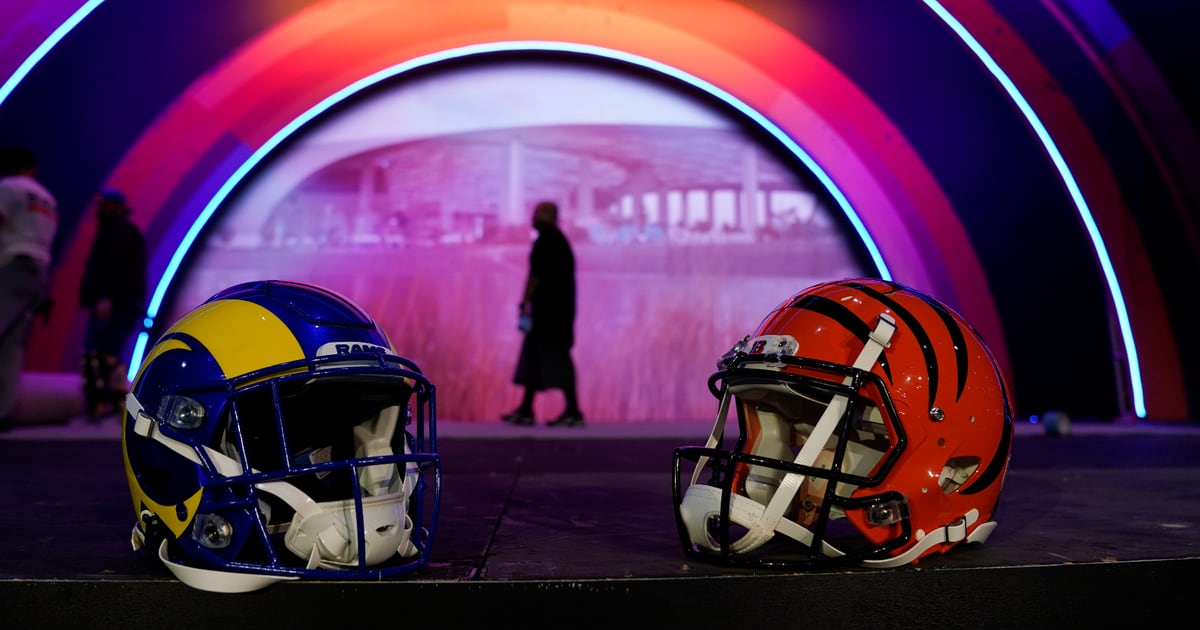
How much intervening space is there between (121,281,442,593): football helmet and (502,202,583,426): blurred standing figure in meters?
5.10

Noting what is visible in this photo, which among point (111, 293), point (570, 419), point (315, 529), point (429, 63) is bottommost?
point (570, 419)

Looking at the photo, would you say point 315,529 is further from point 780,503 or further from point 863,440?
point 863,440

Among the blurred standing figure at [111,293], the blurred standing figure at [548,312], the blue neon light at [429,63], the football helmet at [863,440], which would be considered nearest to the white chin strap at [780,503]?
Answer: the football helmet at [863,440]

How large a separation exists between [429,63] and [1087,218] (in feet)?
Answer: 18.7

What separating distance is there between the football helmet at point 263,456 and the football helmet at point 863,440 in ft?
2.08

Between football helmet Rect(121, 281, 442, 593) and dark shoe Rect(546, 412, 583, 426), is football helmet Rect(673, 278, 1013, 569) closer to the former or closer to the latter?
football helmet Rect(121, 281, 442, 593)

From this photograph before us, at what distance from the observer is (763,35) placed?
7430mm

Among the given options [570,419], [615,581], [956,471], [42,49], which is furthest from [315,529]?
[42,49]

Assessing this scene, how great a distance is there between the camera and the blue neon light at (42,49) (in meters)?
6.32

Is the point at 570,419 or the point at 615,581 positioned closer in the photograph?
the point at 615,581

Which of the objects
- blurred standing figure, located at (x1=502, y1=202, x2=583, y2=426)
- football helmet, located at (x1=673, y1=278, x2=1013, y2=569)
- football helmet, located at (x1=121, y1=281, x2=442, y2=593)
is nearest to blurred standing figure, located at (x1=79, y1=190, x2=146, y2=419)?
blurred standing figure, located at (x1=502, y1=202, x2=583, y2=426)

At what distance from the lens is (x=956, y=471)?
2.13 meters

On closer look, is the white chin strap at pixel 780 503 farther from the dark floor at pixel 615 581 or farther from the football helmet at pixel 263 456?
the football helmet at pixel 263 456

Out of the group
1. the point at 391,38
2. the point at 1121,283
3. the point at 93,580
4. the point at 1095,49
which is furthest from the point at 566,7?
the point at 93,580
